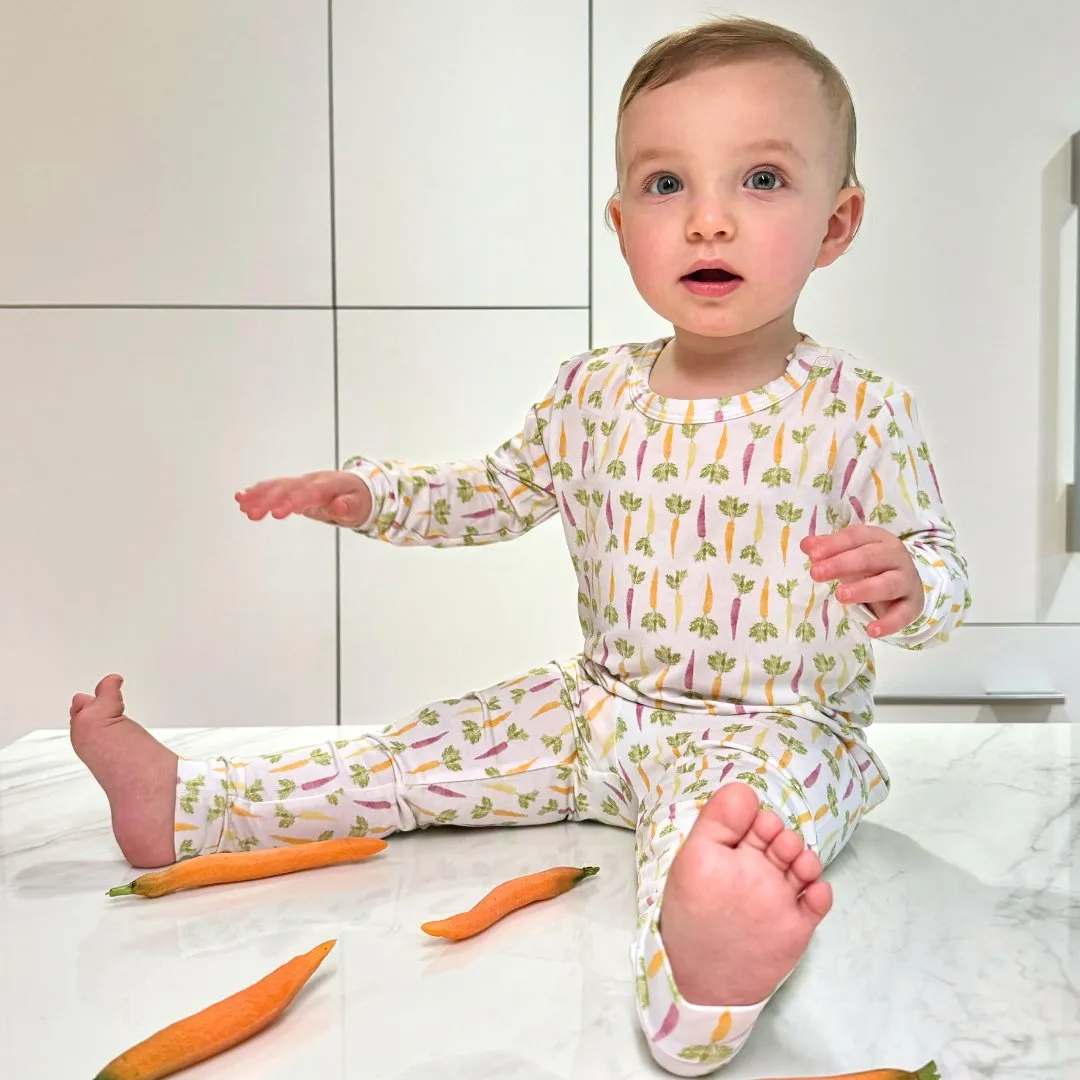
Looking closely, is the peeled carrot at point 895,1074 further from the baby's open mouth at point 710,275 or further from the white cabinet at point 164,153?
the white cabinet at point 164,153

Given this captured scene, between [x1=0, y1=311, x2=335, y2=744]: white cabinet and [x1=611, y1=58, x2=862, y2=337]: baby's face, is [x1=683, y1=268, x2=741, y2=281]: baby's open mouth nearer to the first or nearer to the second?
[x1=611, y1=58, x2=862, y2=337]: baby's face

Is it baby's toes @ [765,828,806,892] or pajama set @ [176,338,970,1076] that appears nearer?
baby's toes @ [765,828,806,892]

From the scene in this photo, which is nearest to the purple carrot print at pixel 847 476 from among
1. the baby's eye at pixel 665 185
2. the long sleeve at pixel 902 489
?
the long sleeve at pixel 902 489

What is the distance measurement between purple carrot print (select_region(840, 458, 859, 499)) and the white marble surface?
26cm

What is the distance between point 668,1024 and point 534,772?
0.37 m

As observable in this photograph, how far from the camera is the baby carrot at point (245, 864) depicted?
0.81m

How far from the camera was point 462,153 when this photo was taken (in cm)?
149

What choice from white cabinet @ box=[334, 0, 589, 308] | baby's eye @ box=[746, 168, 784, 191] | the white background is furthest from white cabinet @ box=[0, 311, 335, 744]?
baby's eye @ box=[746, 168, 784, 191]

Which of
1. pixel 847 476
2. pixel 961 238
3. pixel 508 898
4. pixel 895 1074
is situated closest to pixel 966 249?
pixel 961 238

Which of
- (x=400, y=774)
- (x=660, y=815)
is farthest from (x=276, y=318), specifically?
(x=660, y=815)

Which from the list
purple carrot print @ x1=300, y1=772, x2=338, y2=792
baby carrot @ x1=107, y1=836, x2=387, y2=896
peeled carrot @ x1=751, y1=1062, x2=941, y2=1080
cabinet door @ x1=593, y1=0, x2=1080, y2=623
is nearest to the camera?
peeled carrot @ x1=751, y1=1062, x2=941, y2=1080

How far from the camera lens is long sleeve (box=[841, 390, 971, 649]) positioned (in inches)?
33.3

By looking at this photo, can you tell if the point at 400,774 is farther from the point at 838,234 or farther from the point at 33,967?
the point at 838,234

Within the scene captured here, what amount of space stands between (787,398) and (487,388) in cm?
67
